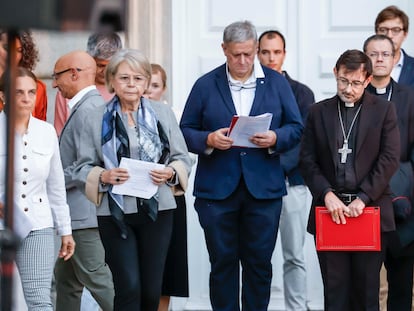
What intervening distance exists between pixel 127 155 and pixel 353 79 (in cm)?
141

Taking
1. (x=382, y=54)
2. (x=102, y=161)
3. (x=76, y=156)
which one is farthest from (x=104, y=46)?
(x=382, y=54)

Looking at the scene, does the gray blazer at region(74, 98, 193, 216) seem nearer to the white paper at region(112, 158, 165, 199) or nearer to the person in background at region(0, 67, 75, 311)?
the white paper at region(112, 158, 165, 199)

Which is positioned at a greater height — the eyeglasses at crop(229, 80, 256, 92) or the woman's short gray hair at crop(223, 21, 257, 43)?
the woman's short gray hair at crop(223, 21, 257, 43)

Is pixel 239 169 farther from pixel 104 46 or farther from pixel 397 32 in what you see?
pixel 397 32

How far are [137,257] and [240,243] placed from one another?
0.98m

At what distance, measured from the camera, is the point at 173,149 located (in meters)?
6.50

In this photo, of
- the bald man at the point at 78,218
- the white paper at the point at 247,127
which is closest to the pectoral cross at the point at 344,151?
the white paper at the point at 247,127

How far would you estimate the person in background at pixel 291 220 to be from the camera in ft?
26.5

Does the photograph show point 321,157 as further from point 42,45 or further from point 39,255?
point 42,45

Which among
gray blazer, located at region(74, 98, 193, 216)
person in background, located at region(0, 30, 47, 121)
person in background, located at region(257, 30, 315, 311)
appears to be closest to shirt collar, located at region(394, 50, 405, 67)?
person in background, located at region(257, 30, 315, 311)

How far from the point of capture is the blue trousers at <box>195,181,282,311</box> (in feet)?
22.7

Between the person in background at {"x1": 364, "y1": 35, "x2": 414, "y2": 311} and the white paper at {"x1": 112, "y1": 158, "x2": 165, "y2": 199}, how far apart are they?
1.57 metres

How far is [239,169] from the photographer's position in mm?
6871

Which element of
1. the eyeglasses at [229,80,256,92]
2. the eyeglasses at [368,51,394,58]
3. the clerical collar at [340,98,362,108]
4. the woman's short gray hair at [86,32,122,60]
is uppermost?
the woman's short gray hair at [86,32,122,60]
